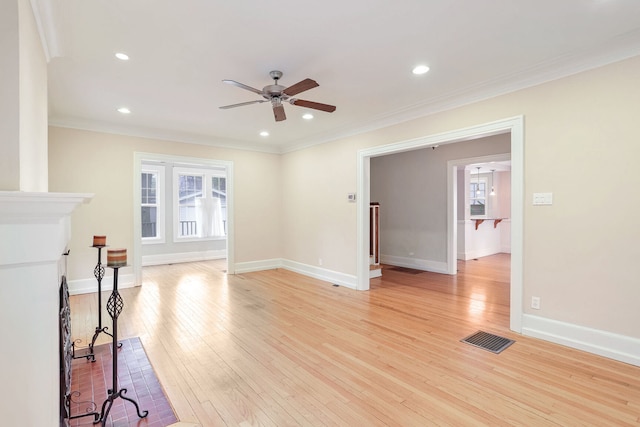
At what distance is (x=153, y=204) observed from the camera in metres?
7.69

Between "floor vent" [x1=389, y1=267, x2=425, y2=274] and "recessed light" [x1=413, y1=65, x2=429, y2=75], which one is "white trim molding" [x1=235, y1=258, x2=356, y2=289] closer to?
"floor vent" [x1=389, y1=267, x2=425, y2=274]

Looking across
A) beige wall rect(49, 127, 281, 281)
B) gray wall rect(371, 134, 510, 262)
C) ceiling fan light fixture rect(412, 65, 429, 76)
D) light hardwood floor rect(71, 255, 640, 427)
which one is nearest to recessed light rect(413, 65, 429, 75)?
ceiling fan light fixture rect(412, 65, 429, 76)

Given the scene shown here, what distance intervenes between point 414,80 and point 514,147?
1285 millimetres

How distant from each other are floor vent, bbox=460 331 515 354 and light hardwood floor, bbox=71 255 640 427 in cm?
7

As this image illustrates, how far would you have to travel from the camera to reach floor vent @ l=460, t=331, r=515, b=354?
2986mm

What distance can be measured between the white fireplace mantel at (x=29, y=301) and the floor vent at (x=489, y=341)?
3.24 m

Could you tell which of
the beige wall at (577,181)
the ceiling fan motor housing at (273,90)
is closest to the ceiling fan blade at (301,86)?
the ceiling fan motor housing at (273,90)

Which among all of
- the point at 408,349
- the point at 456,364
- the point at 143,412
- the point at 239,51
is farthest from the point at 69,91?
the point at 456,364

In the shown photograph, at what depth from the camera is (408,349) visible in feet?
9.72

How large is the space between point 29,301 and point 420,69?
11.2 ft

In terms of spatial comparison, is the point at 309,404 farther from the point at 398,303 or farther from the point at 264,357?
the point at 398,303

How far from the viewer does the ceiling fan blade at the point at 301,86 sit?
8.86 feet

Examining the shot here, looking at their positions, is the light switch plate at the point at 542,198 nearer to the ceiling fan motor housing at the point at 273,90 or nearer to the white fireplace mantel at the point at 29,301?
the ceiling fan motor housing at the point at 273,90

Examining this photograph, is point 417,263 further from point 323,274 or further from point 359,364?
point 359,364
